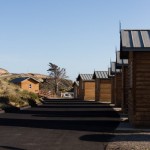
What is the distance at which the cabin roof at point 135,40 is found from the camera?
18.5 m

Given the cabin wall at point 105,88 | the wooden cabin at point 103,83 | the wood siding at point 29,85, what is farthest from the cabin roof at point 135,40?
the wood siding at point 29,85

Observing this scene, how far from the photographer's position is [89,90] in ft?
235

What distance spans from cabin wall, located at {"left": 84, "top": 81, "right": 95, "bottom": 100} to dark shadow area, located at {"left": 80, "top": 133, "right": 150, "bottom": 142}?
54.9m

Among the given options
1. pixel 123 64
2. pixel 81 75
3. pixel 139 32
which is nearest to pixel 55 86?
pixel 81 75

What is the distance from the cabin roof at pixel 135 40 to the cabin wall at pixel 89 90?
50.8 m

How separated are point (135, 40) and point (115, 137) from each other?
558 cm

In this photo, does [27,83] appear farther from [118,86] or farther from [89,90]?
[118,86]

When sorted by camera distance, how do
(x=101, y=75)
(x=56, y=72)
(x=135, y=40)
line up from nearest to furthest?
(x=135, y=40), (x=101, y=75), (x=56, y=72)

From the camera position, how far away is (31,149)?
1239 cm

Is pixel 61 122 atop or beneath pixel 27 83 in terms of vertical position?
beneath

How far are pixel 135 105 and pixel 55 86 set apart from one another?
96.0 m

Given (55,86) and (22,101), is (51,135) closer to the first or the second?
(22,101)

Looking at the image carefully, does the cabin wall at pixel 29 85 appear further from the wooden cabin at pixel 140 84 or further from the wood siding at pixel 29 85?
the wooden cabin at pixel 140 84

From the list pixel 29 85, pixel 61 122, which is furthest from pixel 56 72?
pixel 61 122
